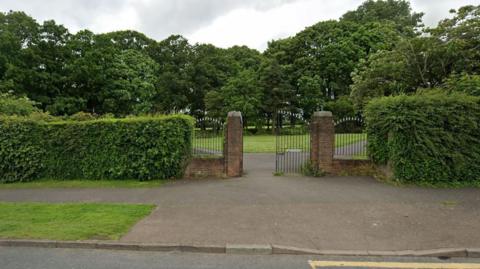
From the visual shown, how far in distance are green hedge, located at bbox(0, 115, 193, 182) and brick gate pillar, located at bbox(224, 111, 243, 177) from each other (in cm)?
131

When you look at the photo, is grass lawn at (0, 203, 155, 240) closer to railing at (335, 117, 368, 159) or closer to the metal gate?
the metal gate

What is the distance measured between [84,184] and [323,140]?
7.73m

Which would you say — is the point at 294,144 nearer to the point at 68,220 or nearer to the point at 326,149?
the point at 326,149

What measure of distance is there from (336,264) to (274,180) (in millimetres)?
5538

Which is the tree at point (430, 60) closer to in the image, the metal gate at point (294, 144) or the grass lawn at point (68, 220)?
the metal gate at point (294, 144)

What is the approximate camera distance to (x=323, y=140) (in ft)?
33.8

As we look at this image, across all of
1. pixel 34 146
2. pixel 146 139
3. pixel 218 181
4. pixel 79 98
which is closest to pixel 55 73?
pixel 79 98

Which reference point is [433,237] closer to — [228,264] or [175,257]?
[228,264]

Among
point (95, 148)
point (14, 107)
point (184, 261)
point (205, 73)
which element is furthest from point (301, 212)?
point (205, 73)

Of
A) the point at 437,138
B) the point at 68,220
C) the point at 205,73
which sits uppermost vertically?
the point at 205,73

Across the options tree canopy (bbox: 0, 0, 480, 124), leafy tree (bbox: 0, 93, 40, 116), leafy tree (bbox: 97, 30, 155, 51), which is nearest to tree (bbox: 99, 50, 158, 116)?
tree canopy (bbox: 0, 0, 480, 124)

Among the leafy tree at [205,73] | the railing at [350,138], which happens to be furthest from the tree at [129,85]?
the railing at [350,138]

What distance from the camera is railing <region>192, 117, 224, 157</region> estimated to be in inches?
419

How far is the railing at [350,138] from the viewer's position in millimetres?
10789
